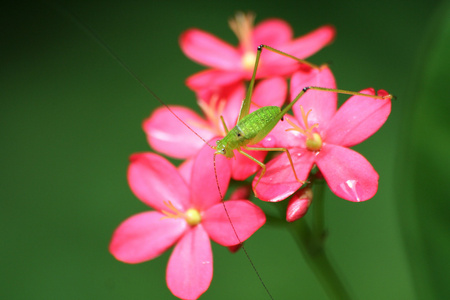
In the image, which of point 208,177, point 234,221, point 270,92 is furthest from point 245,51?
point 234,221

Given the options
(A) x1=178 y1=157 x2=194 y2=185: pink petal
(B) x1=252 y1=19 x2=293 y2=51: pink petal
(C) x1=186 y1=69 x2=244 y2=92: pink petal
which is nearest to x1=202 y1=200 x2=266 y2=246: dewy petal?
(A) x1=178 y1=157 x2=194 y2=185: pink petal

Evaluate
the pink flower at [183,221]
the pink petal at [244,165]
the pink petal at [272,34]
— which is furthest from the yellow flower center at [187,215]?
the pink petal at [272,34]

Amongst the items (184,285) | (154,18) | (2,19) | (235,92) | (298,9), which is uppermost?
Answer: (2,19)

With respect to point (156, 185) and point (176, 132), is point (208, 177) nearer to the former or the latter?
point (156, 185)

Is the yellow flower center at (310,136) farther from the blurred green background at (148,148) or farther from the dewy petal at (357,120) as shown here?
the blurred green background at (148,148)

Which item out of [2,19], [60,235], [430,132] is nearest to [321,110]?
[430,132]

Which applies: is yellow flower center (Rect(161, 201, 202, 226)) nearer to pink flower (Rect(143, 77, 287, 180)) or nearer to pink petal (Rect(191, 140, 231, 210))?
pink petal (Rect(191, 140, 231, 210))

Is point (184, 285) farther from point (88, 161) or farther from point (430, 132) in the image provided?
point (88, 161)
